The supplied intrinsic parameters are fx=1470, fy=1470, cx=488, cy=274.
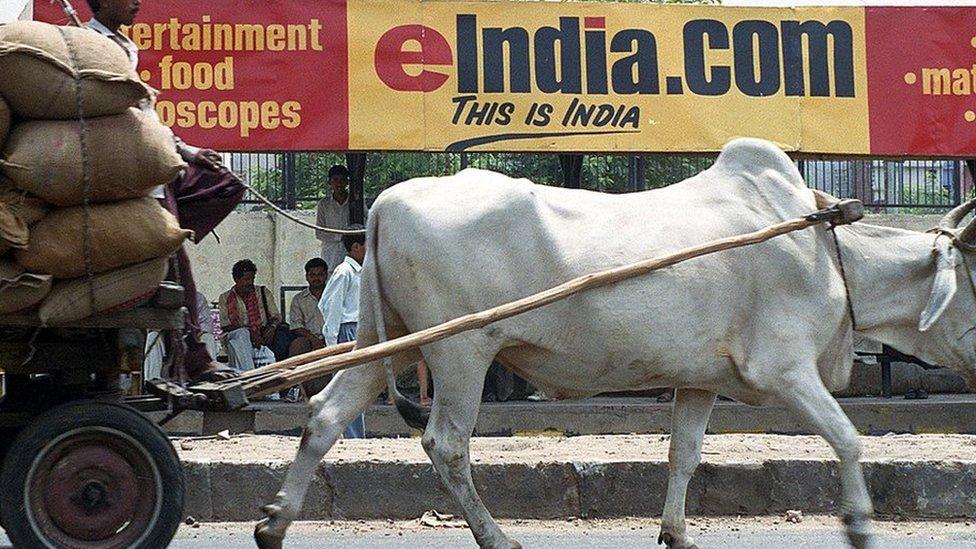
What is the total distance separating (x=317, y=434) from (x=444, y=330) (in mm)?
780

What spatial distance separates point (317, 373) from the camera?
5.80 metres

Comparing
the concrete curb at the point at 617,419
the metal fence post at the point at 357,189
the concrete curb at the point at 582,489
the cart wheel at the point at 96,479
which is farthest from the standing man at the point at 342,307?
the cart wheel at the point at 96,479

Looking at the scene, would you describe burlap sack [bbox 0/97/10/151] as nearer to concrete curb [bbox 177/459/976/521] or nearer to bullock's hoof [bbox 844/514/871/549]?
concrete curb [bbox 177/459/976/521]

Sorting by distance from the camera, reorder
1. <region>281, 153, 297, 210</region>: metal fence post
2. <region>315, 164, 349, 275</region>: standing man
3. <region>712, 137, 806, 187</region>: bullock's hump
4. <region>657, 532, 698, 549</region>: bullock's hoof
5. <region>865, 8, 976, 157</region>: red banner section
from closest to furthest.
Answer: <region>657, 532, 698, 549</region>: bullock's hoof, <region>712, 137, 806, 187</region>: bullock's hump, <region>865, 8, 976, 157</region>: red banner section, <region>315, 164, 349, 275</region>: standing man, <region>281, 153, 297, 210</region>: metal fence post

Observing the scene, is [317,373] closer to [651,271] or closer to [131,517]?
[131,517]

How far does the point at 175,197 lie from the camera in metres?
5.89

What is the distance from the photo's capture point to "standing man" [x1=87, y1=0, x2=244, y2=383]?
5.74 m

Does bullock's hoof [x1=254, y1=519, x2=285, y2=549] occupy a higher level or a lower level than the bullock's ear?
lower

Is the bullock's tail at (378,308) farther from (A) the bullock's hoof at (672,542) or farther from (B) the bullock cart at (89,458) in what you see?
(A) the bullock's hoof at (672,542)

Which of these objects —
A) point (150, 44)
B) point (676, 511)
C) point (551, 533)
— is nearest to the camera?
point (676, 511)

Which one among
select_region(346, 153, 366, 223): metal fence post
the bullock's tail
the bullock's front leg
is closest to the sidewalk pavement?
the bullock's front leg

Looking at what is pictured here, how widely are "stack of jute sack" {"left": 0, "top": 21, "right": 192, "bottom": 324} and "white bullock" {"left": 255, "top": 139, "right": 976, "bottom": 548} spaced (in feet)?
3.98

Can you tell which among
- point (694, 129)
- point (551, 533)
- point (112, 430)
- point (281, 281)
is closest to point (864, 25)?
point (694, 129)

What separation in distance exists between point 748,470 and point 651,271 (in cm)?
237
